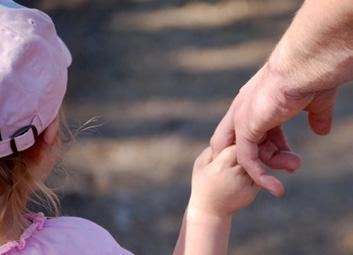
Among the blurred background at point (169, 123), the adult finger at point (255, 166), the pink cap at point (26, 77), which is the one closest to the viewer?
the pink cap at point (26, 77)

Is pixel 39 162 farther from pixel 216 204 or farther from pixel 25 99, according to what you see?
pixel 216 204

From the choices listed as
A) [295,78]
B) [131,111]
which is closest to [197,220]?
[295,78]

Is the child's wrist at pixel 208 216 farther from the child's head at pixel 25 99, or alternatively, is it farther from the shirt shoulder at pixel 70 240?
the child's head at pixel 25 99

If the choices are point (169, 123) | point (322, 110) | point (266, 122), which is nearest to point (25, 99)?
point (266, 122)

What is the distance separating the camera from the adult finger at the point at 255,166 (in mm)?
1219

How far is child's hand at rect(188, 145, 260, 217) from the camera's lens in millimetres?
1271

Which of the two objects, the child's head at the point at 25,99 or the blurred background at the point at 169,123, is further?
the blurred background at the point at 169,123

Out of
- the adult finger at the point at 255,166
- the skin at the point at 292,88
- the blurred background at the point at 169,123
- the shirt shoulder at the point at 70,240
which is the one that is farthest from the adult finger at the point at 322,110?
the blurred background at the point at 169,123

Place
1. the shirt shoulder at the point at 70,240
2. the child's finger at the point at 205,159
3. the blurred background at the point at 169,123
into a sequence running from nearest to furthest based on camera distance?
the shirt shoulder at the point at 70,240
the child's finger at the point at 205,159
the blurred background at the point at 169,123

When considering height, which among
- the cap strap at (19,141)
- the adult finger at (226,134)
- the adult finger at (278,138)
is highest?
the cap strap at (19,141)

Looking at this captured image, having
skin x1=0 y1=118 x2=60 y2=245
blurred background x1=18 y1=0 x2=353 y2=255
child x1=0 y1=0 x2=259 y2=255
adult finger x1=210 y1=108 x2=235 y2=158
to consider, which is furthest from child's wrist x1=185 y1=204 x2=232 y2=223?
blurred background x1=18 y1=0 x2=353 y2=255

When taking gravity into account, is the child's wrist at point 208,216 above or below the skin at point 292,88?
below

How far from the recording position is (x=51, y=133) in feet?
3.60

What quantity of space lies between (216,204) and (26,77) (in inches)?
15.5
